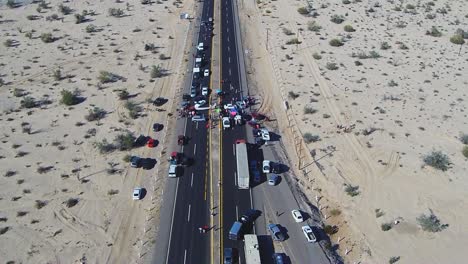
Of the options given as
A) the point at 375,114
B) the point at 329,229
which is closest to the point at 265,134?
the point at 375,114

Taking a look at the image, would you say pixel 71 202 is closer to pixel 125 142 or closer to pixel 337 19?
pixel 125 142

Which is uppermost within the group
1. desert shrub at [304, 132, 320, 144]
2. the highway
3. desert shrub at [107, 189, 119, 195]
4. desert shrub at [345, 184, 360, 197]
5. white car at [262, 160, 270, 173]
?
white car at [262, 160, 270, 173]

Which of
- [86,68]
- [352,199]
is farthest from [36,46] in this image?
[352,199]

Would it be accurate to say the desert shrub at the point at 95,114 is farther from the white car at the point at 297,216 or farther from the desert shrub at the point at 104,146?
the white car at the point at 297,216

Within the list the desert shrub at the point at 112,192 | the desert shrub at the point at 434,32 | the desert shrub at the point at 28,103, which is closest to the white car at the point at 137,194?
the desert shrub at the point at 112,192

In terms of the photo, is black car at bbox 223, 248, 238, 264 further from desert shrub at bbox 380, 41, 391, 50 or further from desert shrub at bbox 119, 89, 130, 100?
desert shrub at bbox 380, 41, 391, 50

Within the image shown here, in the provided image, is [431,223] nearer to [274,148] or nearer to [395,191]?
[395,191]

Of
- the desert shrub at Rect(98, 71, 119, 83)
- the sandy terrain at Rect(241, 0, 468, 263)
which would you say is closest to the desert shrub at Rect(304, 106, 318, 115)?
the sandy terrain at Rect(241, 0, 468, 263)
